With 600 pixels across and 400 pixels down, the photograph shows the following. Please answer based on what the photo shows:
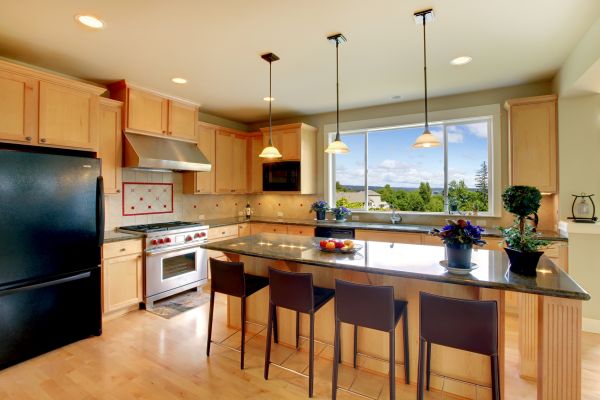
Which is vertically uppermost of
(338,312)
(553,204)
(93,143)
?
(93,143)

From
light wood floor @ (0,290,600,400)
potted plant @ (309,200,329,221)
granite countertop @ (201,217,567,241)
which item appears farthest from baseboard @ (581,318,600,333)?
potted plant @ (309,200,329,221)

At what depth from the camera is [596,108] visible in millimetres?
2998

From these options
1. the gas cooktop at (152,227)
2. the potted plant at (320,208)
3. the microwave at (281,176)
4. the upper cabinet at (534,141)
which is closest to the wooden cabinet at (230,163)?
the microwave at (281,176)

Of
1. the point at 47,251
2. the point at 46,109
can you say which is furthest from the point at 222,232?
the point at 46,109

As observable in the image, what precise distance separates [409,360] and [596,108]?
3149 millimetres

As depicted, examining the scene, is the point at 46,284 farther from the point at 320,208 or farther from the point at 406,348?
the point at 320,208

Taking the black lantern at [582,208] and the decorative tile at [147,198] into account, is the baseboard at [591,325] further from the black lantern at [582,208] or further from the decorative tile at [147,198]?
the decorative tile at [147,198]

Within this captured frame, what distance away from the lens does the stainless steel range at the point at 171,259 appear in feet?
11.5

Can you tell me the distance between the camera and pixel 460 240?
70.6 inches

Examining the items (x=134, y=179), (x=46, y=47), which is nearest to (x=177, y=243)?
(x=134, y=179)

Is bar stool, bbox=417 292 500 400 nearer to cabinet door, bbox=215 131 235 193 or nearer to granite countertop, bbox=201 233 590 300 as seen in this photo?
granite countertop, bbox=201 233 590 300

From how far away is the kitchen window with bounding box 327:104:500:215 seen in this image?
3.96 meters

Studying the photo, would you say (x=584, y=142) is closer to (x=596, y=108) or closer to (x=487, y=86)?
(x=596, y=108)

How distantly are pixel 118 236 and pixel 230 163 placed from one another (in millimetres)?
2241
